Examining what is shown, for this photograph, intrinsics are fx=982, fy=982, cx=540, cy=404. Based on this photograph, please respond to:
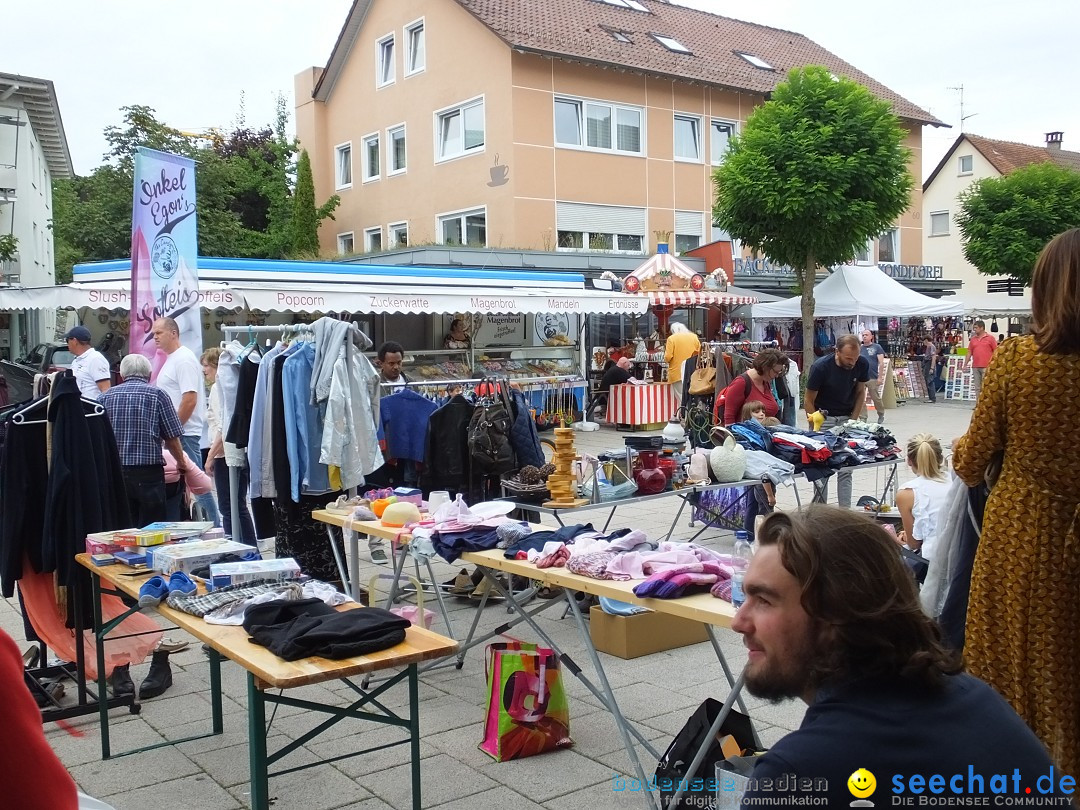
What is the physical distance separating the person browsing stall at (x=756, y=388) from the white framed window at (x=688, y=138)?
1655 centimetres

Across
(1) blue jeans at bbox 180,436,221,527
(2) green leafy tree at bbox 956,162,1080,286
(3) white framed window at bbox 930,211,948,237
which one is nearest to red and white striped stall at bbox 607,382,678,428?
(1) blue jeans at bbox 180,436,221,527

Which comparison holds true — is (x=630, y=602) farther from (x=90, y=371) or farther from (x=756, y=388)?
(x=90, y=371)

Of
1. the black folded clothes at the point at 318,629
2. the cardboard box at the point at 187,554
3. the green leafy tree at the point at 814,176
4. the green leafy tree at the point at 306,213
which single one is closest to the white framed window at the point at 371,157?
the green leafy tree at the point at 306,213

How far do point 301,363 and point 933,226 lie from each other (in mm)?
40575

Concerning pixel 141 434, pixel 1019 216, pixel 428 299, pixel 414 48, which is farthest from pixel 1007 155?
pixel 141 434

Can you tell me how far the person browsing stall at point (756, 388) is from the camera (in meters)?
8.20

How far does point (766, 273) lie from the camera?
23.6 metres

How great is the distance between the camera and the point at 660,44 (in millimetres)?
24484

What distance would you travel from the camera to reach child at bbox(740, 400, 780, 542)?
24.3 feet

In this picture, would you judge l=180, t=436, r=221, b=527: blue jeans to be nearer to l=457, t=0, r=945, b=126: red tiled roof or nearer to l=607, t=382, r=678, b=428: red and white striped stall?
l=607, t=382, r=678, b=428: red and white striped stall

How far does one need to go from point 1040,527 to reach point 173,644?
468 cm

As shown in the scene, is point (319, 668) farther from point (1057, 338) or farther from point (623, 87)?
point (623, 87)

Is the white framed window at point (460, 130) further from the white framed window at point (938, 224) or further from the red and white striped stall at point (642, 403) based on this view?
the white framed window at point (938, 224)

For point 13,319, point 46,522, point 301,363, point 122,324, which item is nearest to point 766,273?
point 122,324
